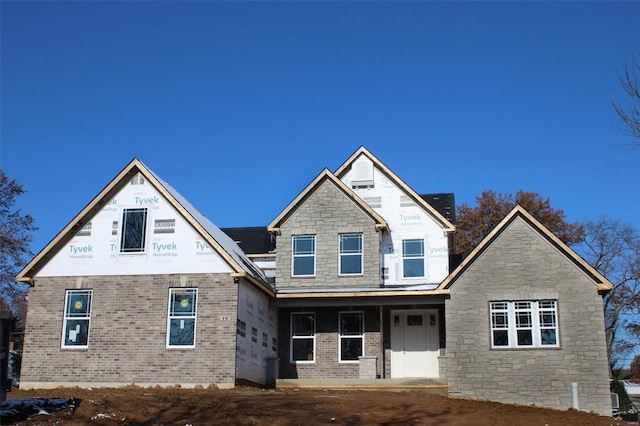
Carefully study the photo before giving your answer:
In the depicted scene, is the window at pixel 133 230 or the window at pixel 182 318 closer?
the window at pixel 182 318

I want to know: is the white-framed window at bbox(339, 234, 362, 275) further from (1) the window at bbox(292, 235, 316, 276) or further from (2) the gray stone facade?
(2) the gray stone facade

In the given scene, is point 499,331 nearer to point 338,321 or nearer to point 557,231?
Result: point 338,321

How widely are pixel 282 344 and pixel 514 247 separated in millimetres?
9299

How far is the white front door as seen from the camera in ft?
90.2

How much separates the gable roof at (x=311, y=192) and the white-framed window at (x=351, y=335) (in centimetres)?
353

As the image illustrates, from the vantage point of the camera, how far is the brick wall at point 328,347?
90.6 ft

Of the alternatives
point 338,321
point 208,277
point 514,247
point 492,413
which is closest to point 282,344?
point 338,321

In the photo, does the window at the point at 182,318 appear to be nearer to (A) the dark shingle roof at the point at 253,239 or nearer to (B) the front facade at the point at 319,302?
(B) the front facade at the point at 319,302

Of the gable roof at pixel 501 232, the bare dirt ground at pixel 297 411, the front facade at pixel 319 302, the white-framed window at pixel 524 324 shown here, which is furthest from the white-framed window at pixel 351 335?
the bare dirt ground at pixel 297 411

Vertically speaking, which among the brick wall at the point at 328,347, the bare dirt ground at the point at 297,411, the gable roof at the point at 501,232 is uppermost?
the gable roof at the point at 501,232

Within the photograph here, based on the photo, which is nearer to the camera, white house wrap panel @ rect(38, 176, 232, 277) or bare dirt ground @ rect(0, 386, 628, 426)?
bare dirt ground @ rect(0, 386, 628, 426)

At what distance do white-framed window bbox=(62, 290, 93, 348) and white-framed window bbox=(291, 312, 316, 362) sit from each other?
7411 mm

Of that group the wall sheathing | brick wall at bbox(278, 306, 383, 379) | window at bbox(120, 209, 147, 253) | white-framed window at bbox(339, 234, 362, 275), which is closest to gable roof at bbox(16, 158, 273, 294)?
the wall sheathing

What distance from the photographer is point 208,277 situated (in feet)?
82.7
